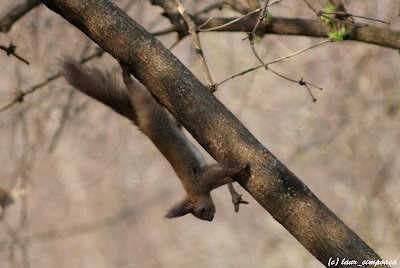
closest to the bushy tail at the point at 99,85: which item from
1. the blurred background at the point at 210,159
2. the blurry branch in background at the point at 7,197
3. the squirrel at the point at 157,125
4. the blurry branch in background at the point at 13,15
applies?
the squirrel at the point at 157,125

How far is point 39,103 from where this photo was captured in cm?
446

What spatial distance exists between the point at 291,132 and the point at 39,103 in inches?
176

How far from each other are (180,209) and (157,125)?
0.61 m

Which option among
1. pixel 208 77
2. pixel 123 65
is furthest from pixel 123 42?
pixel 208 77

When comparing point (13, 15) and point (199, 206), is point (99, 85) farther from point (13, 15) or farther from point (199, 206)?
point (199, 206)

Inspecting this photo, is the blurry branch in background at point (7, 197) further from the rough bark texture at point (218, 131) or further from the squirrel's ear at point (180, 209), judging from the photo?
the rough bark texture at point (218, 131)

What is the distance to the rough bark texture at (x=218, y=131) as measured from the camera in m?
2.20

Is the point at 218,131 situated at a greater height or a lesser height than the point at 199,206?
greater

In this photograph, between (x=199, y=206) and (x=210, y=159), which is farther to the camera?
(x=210, y=159)

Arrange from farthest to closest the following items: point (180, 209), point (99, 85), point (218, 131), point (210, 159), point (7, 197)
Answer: point (210, 159) → point (7, 197) → point (180, 209) → point (99, 85) → point (218, 131)

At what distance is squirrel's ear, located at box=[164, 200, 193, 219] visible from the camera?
3279mm

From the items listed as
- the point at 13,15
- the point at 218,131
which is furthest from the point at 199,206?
the point at 13,15

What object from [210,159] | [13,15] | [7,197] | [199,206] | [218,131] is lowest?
[7,197]

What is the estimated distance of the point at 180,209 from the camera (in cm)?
332
